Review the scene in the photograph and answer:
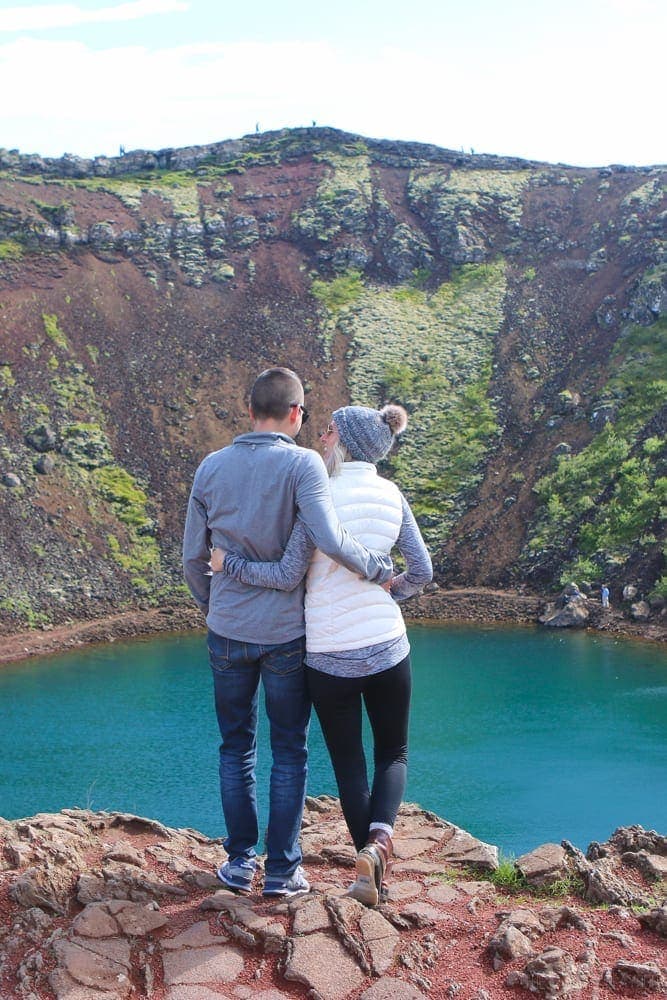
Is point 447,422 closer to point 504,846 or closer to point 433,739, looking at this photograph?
point 433,739

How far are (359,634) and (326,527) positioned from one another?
586mm

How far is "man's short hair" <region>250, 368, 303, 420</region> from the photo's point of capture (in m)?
5.12

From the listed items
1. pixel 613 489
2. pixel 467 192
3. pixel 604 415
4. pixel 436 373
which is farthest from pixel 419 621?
pixel 467 192

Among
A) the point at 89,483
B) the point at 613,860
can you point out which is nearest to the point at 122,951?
the point at 613,860

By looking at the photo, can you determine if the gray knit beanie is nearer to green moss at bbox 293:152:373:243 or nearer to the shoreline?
the shoreline

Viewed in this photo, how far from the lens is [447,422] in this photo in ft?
120

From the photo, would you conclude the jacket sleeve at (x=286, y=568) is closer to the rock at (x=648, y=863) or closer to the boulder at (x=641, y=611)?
the rock at (x=648, y=863)

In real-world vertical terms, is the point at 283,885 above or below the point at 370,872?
below

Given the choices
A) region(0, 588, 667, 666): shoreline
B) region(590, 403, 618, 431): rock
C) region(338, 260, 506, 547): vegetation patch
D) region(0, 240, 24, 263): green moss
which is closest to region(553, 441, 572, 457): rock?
region(590, 403, 618, 431): rock

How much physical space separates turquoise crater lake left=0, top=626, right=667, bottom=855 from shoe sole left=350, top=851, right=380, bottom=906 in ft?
22.0

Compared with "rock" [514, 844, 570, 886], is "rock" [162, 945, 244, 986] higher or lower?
higher

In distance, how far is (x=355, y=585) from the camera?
495 centimetres

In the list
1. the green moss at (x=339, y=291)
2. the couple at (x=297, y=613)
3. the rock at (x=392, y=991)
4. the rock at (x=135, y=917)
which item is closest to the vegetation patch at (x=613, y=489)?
the green moss at (x=339, y=291)

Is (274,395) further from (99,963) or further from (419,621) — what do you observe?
(419,621)
